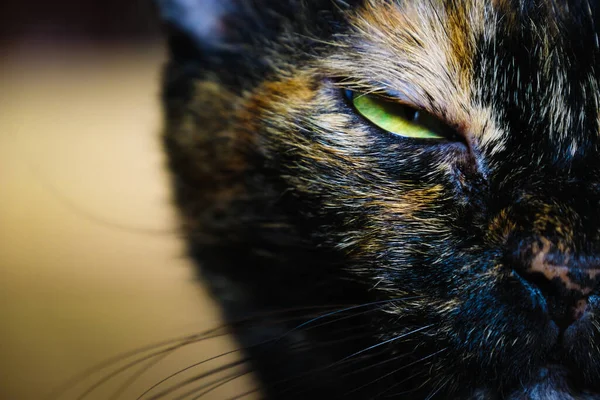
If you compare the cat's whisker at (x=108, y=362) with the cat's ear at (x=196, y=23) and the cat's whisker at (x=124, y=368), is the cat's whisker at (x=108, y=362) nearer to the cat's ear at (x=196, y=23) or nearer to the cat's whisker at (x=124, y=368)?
the cat's whisker at (x=124, y=368)

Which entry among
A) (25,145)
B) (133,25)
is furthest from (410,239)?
(133,25)

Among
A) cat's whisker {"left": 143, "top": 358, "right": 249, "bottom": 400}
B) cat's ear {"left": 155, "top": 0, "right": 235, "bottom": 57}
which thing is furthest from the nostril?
cat's ear {"left": 155, "top": 0, "right": 235, "bottom": 57}

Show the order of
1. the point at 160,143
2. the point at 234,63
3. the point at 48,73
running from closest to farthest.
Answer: the point at 234,63
the point at 160,143
the point at 48,73

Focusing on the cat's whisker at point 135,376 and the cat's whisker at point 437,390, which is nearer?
the cat's whisker at point 437,390

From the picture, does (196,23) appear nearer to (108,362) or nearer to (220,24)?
(220,24)

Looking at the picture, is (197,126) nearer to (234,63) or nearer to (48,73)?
(234,63)

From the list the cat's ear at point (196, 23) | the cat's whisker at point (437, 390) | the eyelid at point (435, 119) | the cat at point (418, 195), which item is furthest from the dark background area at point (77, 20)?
the cat's whisker at point (437, 390)

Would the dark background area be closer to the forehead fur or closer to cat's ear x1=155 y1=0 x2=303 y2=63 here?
cat's ear x1=155 y1=0 x2=303 y2=63

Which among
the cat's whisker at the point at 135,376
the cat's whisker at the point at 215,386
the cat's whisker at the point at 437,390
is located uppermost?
the cat's whisker at the point at 135,376
